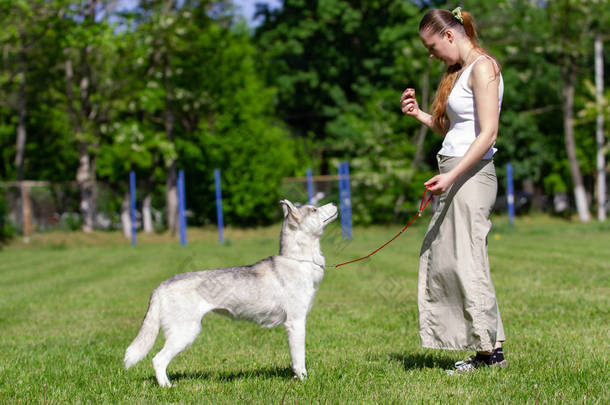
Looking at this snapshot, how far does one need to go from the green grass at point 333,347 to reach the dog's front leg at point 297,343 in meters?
0.12

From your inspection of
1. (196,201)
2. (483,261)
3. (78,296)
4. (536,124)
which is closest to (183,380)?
(483,261)

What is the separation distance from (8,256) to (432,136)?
23.4 meters

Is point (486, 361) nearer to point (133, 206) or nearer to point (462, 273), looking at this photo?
point (462, 273)

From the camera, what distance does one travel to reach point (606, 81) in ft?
136

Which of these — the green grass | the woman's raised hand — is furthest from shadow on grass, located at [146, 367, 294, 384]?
the woman's raised hand

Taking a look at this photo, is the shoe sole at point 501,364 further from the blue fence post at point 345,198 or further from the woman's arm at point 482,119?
the blue fence post at point 345,198

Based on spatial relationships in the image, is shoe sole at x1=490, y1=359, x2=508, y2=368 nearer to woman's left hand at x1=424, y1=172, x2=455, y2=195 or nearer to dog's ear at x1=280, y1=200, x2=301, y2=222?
→ woman's left hand at x1=424, y1=172, x2=455, y2=195

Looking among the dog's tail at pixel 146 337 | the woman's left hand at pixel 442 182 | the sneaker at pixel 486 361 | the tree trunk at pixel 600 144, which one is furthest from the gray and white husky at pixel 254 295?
the tree trunk at pixel 600 144

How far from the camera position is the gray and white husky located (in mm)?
4543

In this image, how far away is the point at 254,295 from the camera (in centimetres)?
473

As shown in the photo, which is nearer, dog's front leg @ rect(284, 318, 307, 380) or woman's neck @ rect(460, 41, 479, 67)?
woman's neck @ rect(460, 41, 479, 67)

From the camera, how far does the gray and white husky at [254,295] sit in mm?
4543

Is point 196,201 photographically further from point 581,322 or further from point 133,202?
point 581,322

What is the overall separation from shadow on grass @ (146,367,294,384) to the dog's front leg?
19cm
